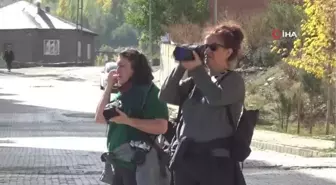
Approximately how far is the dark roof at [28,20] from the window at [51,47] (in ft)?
4.54

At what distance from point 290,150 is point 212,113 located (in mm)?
12921

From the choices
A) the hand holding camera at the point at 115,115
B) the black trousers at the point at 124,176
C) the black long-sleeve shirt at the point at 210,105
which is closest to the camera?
the black long-sleeve shirt at the point at 210,105

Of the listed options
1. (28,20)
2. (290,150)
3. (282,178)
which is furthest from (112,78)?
(28,20)

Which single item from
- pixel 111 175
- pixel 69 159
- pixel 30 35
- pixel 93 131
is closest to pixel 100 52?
pixel 30 35

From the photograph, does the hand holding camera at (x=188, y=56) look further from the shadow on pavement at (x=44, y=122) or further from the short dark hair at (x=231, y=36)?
the shadow on pavement at (x=44, y=122)

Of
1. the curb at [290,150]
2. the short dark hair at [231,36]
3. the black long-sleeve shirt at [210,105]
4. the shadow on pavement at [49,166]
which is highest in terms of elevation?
the short dark hair at [231,36]

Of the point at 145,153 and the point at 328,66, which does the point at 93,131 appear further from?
the point at 145,153

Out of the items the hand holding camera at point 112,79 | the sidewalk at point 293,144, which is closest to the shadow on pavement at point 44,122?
the sidewalk at point 293,144

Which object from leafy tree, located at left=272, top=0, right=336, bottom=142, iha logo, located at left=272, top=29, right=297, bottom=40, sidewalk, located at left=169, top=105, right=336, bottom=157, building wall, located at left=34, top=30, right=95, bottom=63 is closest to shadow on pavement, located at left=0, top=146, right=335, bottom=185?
sidewalk, located at left=169, top=105, right=336, bottom=157

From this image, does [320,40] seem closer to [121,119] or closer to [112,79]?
[112,79]

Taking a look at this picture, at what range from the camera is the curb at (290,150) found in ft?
55.1

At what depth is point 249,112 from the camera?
528 centimetres

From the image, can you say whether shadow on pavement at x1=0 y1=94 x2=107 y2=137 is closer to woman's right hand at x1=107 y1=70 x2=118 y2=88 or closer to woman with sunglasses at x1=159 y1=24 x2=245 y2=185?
woman's right hand at x1=107 y1=70 x2=118 y2=88

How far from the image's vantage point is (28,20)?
269 ft
